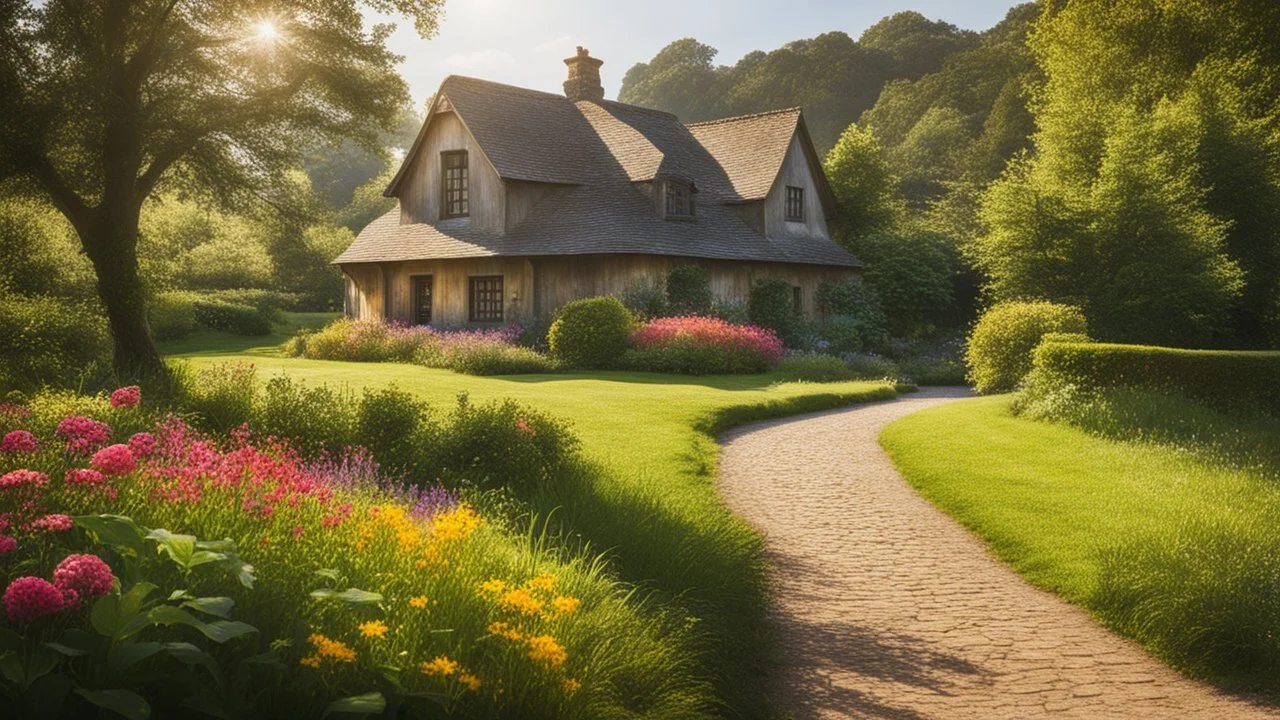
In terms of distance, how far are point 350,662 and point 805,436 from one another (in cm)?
1189

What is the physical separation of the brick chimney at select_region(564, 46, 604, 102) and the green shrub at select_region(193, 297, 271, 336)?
50.3ft

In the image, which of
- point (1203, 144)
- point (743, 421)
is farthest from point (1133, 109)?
point (743, 421)

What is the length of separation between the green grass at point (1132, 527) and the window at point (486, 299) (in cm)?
1684

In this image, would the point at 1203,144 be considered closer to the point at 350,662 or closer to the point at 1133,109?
the point at 1133,109

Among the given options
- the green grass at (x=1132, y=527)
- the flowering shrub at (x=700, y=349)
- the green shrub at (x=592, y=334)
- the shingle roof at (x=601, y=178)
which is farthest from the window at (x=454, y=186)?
the green grass at (x=1132, y=527)

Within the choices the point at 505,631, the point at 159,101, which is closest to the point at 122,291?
the point at 159,101

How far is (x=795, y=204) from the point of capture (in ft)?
109

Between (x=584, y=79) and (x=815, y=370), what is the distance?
1685 centimetres

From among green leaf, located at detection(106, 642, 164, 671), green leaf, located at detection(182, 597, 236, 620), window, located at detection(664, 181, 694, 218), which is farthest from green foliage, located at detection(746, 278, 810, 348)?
green leaf, located at detection(106, 642, 164, 671)

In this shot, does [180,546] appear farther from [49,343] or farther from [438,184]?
[438,184]

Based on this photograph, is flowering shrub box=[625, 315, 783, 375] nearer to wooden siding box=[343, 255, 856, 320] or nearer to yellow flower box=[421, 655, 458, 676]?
wooden siding box=[343, 255, 856, 320]

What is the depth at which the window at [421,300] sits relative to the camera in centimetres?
3084

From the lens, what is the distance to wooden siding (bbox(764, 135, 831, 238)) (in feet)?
105

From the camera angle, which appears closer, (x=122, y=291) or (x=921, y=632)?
(x=921, y=632)
